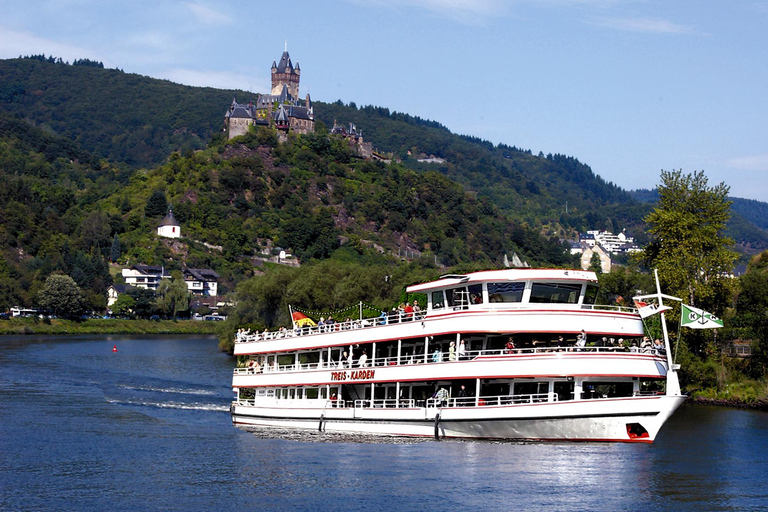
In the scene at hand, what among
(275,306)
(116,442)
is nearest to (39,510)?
(116,442)

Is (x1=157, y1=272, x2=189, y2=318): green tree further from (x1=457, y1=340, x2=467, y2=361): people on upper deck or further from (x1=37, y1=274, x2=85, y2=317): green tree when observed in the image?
(x1=457, y1=340, x2=467, y2=361): people on upper deck

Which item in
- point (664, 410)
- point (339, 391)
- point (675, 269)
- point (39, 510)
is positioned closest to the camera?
point (39, 510)

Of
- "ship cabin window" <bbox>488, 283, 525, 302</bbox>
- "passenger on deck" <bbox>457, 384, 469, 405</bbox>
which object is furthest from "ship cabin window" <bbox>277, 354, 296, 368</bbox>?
"ship cabin window" <bbox>488, 283, 525, 302</bbox>

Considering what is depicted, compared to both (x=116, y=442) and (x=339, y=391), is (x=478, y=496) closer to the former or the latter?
(x=339, y=391)

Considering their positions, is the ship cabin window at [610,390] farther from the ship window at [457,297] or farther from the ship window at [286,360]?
the ship window at [286,360]

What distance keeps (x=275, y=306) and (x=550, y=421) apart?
59416 millimetres

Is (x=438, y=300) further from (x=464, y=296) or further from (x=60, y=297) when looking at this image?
(x=60, y=297)

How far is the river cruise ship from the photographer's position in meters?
36.7

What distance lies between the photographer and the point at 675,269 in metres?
61.6

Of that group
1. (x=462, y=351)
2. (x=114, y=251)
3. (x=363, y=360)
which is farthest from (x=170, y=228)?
(x=462, y=351)

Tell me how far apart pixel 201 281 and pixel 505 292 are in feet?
489

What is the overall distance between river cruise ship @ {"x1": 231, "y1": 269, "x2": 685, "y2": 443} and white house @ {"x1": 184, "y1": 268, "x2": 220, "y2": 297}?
461 feet

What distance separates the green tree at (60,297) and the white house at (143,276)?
96.9 ft

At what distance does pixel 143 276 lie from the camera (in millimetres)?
177750
